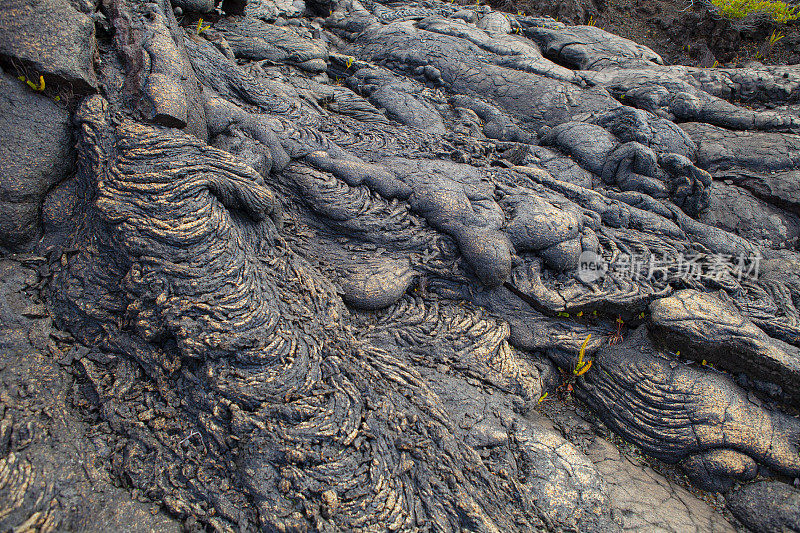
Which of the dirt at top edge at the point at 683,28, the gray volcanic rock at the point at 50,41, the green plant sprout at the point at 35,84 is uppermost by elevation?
the dirt at top edge at the point at 683,28

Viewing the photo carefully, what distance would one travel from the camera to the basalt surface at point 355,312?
2.92 metres

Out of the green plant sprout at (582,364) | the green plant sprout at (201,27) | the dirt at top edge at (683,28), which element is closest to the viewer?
the green plant sprout at (582,364)

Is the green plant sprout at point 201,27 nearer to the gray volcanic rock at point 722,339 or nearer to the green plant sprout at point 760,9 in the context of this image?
the gray volcanic rock at point 722,339

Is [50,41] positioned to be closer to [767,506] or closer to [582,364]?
[582,364]

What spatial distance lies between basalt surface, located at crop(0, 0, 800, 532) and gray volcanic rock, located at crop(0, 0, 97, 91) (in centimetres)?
3

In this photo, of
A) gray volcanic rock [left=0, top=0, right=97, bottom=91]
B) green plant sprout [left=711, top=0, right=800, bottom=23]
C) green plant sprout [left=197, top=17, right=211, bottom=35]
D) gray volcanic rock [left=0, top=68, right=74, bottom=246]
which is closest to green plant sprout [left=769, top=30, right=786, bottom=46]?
green plant sprout [left=711, top=0, right=800, bottom=23]

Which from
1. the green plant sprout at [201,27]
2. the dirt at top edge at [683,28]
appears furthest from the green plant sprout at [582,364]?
the dirt at top edge at [683,28]

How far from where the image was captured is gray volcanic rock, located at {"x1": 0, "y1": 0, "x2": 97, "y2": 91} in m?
3.35

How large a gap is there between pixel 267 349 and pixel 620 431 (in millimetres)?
3700

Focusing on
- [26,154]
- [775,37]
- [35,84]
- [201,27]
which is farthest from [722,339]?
[775,37]

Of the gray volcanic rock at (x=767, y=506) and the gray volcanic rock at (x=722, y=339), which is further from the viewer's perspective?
the gray volcanic rock at (x=722, y=339)

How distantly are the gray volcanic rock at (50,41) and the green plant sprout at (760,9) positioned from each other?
13109 millimetres

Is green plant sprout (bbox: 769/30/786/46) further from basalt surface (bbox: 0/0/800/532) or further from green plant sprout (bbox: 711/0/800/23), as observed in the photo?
basalt surface (bbox: 0/0/800/532)

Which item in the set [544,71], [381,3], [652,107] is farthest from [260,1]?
[652,107]
